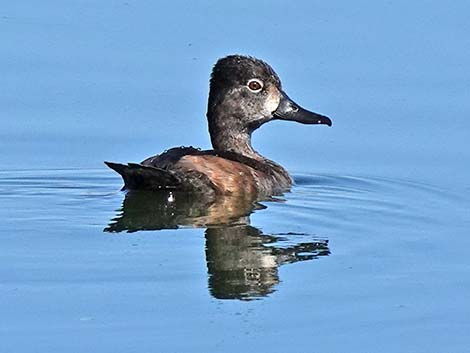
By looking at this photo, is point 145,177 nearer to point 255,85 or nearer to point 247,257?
point 247,257

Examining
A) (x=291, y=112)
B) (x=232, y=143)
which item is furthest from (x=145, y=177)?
(x=291, y=112)

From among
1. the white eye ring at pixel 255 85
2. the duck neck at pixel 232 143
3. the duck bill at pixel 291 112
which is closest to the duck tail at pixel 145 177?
the duck neck at pixel 232 143

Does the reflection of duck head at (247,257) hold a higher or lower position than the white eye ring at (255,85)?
lower

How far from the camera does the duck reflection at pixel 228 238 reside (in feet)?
26.6

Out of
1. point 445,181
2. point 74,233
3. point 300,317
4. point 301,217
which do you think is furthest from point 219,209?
point 300,317

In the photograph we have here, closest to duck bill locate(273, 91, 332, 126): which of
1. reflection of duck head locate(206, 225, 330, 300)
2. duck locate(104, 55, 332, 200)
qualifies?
duck locate(104, 55, 332, 200)

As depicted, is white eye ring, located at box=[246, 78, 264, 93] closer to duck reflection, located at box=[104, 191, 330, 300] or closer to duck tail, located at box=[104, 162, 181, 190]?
duck reflection, located at box=[104, 191, 330, 300]

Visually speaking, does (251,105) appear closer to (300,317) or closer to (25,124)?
(25,124)

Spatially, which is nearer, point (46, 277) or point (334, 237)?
point (46, 277)

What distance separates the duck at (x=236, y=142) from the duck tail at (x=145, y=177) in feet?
0.04

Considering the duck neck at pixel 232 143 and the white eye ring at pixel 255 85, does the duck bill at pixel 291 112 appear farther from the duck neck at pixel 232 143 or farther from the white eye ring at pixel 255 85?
the duck neck at pixel 232 143

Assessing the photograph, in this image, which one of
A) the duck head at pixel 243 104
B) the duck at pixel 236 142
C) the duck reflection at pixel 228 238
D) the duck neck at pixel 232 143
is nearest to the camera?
the duck reflection at pixel 228 238

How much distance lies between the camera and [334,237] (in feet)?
30.4

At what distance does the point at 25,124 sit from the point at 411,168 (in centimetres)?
329
